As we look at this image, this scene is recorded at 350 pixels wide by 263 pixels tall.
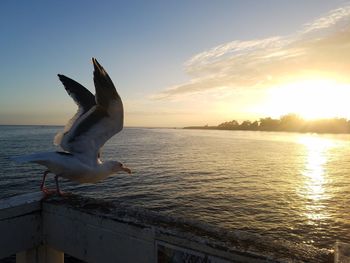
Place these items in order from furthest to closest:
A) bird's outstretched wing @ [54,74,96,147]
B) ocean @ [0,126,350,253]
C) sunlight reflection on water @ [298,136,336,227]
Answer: sunlight reflection on water @ [298,136,336,227]
ocean @ [0,126,350,253]
bird's outstretched wing @ [54,74,96,147]

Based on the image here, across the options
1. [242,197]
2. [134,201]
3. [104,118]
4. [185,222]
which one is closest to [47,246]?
[185,222]

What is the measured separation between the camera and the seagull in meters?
5.11

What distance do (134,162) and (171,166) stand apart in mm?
4285

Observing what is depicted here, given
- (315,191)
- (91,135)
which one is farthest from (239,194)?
(91,135)

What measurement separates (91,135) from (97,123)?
8.8 inches

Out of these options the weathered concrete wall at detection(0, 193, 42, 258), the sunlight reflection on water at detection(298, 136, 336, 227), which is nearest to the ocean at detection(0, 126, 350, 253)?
the sunlight reflection on water at detection(298, 136, 336, 227)

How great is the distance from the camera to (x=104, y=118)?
5.49 meters

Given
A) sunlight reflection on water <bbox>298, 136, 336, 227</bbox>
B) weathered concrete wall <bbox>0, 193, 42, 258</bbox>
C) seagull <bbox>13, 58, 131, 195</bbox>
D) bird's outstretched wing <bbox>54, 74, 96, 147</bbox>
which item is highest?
bird's outstretched wing <bbox>54, 74, 96, 147</bbox>

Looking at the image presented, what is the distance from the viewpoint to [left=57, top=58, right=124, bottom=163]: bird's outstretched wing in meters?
5.32

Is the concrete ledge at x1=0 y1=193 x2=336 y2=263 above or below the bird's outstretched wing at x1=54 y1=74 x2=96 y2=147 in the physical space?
below

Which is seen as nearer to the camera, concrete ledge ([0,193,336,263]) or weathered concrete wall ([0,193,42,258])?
concrete ledge ([0,193,336,263])

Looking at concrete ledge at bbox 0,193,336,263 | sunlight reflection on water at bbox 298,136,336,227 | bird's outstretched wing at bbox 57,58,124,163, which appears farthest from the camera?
sunlight reflection on water at bbox 298,136,336,227

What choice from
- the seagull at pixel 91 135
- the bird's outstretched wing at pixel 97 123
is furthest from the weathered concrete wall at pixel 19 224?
the bird's outstretched wing at pixel 97 123

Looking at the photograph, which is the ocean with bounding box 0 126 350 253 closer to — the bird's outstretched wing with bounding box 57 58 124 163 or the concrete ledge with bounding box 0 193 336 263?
the bird's outstretched wing with bounding box 57 58 124 163
